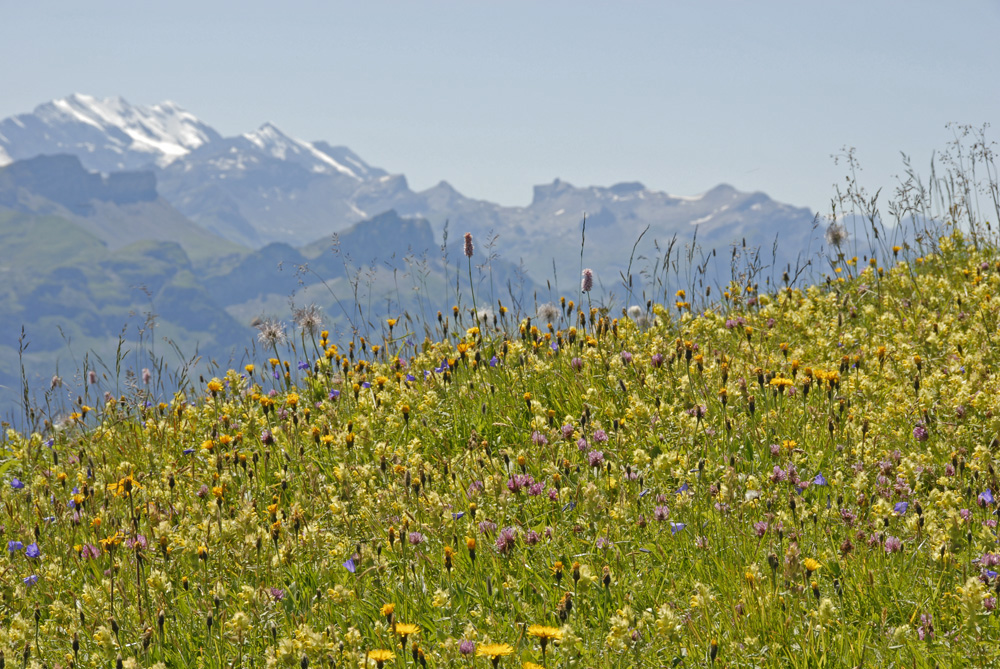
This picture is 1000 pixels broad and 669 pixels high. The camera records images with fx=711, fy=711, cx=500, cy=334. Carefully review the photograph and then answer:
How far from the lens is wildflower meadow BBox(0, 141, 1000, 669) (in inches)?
114

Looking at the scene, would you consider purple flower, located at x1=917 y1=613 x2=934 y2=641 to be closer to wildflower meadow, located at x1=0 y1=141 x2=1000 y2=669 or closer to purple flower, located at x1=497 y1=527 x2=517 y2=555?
wildflower meadow, located at x1=0 y1=141 x2=1000 y2=669

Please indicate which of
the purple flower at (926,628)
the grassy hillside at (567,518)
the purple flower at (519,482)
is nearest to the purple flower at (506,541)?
the grassy hillside at (567,518)

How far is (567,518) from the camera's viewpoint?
12.1ft

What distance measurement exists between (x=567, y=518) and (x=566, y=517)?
1 centimetres

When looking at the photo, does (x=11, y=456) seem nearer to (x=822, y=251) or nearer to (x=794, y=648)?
(x=794, y=648)

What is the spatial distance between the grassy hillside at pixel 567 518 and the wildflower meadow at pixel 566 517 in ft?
0.06

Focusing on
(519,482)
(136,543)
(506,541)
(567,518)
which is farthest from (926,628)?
(136,543)

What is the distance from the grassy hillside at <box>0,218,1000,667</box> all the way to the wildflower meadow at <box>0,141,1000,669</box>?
0.06ft

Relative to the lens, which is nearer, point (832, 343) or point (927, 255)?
point (832, 343)

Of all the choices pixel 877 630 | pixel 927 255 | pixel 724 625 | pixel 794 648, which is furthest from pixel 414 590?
pixel 927 255

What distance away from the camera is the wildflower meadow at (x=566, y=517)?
291 cm

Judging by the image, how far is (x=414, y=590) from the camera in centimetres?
343

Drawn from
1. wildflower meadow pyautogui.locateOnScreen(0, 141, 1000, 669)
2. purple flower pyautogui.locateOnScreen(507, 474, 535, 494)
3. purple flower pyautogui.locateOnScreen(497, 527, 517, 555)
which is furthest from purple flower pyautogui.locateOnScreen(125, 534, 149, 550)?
purple flower pyautogui.locateOnScreen(507, 474, 535, 494)

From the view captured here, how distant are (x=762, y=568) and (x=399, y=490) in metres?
1.97
